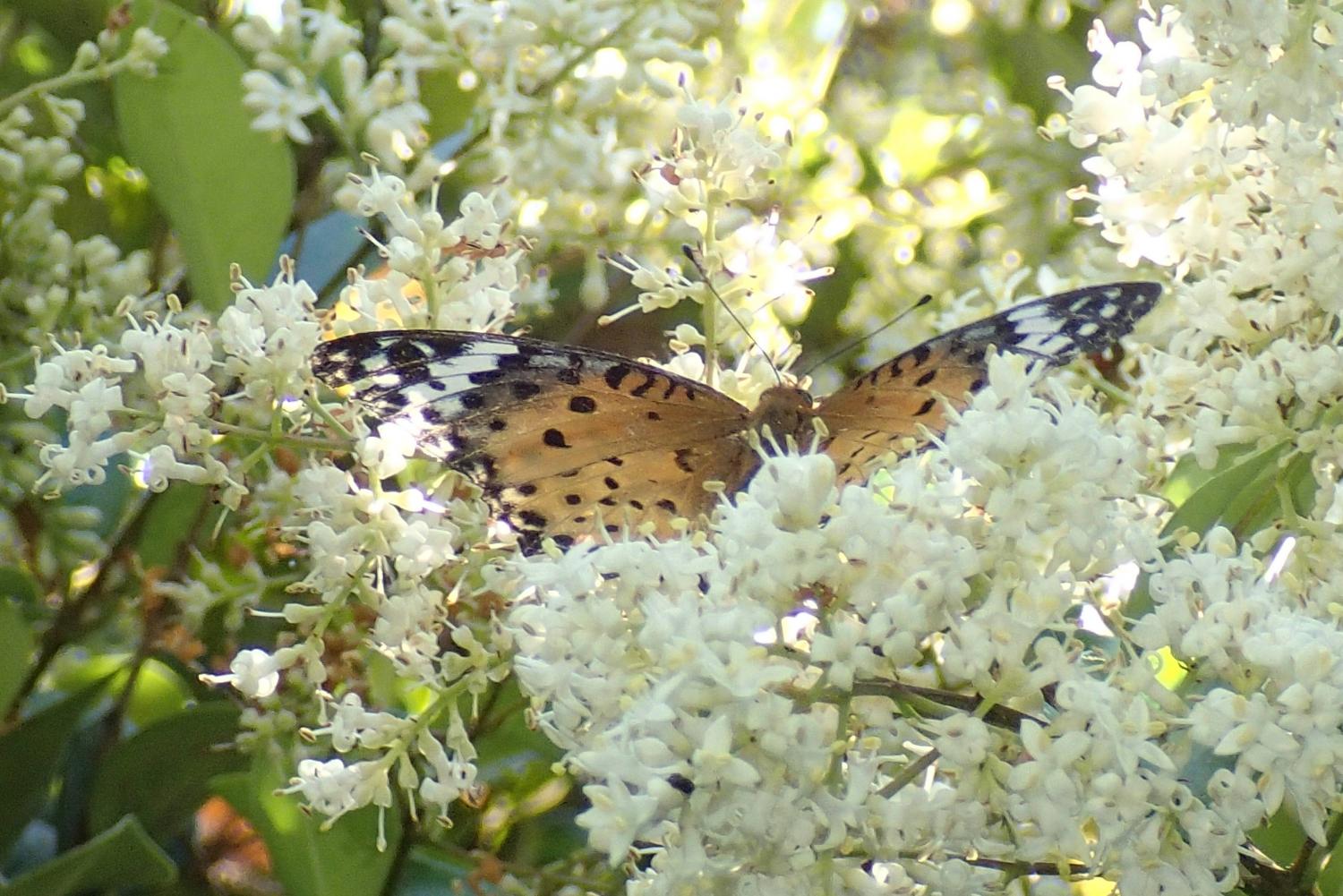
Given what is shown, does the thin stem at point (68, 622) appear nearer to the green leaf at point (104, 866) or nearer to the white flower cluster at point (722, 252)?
the green leaf at point (104, 866)

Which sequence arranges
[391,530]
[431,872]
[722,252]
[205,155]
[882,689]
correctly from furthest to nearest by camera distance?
[205,155] < [431,872] < [722,252] < [391,530] < [882,689]

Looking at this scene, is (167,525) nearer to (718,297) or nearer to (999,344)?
(718,297)

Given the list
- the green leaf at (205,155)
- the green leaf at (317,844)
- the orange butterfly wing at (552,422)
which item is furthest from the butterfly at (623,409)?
the green leaf at (205,155)

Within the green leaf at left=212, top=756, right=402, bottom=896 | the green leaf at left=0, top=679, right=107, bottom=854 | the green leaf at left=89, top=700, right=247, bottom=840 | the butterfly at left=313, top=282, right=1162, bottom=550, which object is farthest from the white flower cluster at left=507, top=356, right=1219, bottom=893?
the green leaf at left=0, top=679, right=107, bottom=854

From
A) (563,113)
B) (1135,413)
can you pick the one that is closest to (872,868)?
(1135,413)

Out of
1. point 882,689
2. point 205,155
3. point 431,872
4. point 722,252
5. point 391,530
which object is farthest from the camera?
point 205,155

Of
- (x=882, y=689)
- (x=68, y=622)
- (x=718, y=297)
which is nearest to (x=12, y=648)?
(x=68, y=622)

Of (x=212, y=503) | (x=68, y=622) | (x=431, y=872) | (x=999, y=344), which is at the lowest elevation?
(x=431, y=872)

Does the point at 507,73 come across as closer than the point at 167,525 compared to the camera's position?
Yes
